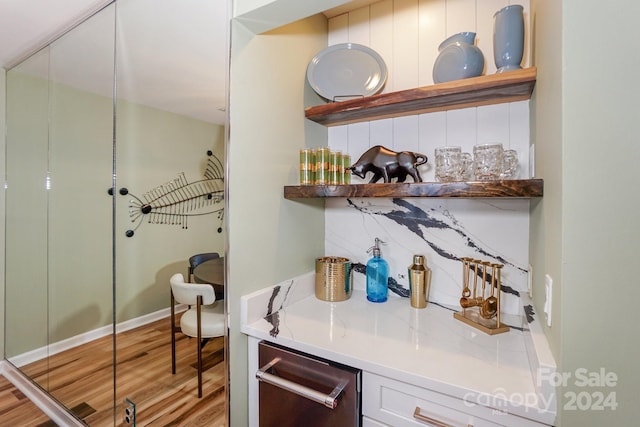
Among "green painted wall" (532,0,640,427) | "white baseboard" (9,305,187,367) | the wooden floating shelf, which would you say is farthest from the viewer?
"white baseboard" (9,305,187,367)

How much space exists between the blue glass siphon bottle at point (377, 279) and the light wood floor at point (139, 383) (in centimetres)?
71

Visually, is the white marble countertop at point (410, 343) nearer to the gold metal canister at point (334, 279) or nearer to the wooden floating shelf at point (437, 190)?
the gold metal canister at point (334, 279)

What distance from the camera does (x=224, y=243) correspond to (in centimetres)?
120

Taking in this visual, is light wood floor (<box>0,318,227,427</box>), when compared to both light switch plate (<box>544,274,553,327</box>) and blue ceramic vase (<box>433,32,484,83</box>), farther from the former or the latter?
blue ceramic vase (<box>433,32,484,83</box>)

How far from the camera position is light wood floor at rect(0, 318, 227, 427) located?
4.19 ft

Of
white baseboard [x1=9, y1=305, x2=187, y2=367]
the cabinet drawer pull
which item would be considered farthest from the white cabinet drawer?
white baseboard [x1=9, y1=305, x2=187, y2=367]

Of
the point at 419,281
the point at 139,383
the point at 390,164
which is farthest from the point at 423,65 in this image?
the point at 139,383

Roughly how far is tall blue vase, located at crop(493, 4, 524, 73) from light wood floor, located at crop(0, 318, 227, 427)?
1542 millimetres

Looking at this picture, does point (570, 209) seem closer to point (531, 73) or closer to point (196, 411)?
point (531, 73)

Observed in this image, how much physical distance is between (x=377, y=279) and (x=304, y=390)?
2.06ft

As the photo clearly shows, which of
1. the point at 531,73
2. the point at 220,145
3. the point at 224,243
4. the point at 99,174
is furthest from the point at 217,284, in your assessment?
the point at 531,73

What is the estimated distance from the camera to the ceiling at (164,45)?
1235 mm

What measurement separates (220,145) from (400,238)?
0.94 meters

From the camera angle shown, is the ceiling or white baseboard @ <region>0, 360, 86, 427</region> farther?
white baseboard @ <region>0, 360, 86, 427</region>
